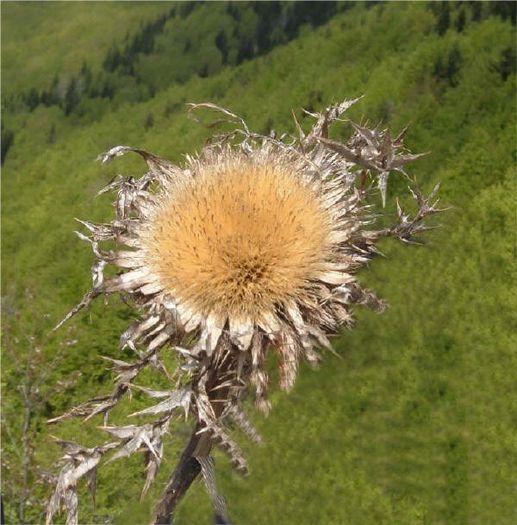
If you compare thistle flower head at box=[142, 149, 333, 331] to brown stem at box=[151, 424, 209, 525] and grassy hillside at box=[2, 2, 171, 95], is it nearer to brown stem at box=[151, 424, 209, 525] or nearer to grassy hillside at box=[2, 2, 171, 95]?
brown stem at box=[151, 424, 209, 525]

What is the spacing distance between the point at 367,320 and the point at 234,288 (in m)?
3.54

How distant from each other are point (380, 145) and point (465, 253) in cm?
438

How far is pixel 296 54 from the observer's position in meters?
81.3

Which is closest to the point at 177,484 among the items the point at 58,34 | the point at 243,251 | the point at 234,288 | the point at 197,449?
the point at 197,449

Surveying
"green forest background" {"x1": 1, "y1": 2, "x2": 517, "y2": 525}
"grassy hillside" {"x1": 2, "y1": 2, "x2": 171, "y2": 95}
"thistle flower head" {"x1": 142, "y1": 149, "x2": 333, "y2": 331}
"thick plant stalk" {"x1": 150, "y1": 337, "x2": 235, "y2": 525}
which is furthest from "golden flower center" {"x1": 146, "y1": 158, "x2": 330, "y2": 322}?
"grassy hillside" {"x1": 2, "y1": 2, "x2": 171, "y2": 95}

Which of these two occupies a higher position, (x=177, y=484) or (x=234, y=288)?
(x=234, y=288)

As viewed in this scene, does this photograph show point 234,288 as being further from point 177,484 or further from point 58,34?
point 58,34

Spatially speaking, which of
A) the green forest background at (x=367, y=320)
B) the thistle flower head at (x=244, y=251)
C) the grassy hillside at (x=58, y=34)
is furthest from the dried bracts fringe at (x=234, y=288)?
the grassy hillside at (x=58, y=34)

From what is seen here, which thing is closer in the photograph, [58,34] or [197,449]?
[197,449]

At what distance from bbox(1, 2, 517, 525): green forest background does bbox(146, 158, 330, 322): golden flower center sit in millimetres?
495

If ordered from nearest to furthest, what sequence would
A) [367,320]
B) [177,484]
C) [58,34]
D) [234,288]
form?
[234,288] → [177,484] → [367,320] → [58,34]

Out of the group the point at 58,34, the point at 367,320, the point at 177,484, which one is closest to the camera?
the point at 177,484

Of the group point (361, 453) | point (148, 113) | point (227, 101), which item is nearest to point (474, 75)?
point (361, 453)

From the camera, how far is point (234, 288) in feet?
11.5
